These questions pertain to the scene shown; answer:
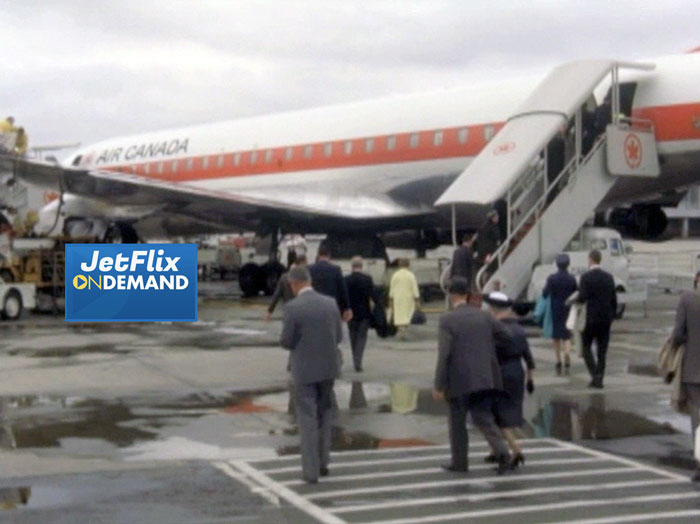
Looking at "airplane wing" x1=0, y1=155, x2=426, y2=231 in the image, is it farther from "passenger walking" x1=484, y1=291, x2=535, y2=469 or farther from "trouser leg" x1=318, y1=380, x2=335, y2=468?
"trouser leg" x1=318, y1=380, x2=335, y2=468

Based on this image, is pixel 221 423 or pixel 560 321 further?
pixel 560 321

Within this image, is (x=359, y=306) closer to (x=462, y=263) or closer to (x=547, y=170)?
(x=462, y=263)

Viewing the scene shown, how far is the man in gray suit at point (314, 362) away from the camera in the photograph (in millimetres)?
9523

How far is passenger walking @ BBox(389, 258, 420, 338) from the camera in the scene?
61.8 feet

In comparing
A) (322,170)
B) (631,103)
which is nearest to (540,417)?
(631,103)

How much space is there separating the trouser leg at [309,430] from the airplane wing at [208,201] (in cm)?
1742

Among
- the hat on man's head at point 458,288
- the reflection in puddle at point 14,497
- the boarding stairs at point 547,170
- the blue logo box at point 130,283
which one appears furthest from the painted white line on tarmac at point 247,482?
the blue logo box at point 130,283

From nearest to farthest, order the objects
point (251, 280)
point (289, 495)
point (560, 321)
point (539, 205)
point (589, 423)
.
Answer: point (289, 495) < point (589, 423) < point (560, 321) < point (539, 205) < point (251, 280)

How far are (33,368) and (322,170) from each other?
14.5 m

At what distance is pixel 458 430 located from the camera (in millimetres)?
9648

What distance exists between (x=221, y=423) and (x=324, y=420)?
2594 mm

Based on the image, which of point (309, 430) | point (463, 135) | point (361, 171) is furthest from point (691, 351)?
point (361, 171)

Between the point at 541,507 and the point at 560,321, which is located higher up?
the point at 560,321

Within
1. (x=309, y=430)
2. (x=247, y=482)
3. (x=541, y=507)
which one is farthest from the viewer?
(x=309, y=430)
